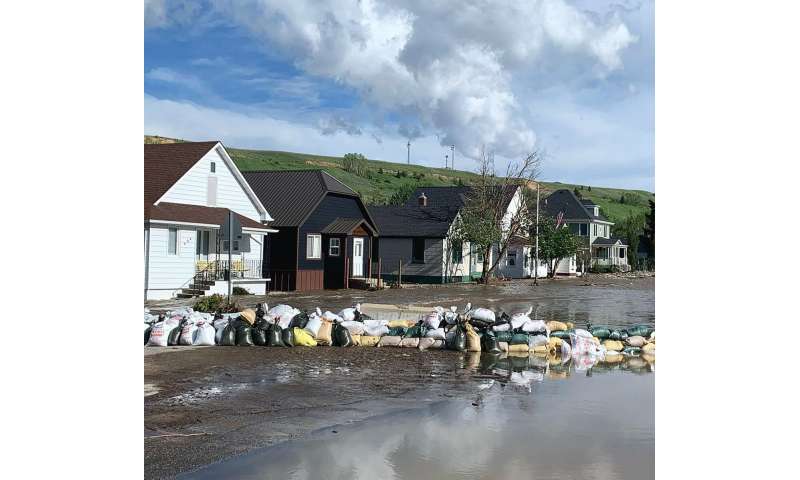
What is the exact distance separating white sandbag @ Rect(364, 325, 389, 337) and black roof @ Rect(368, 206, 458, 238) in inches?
870

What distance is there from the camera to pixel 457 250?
3509cm

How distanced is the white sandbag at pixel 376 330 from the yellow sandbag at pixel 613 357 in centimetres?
318

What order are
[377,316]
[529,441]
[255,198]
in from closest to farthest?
[529,441] → [377,316] → [255,198]

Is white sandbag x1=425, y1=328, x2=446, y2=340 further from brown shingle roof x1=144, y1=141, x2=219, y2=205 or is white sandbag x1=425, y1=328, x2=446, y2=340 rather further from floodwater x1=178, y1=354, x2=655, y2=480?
brown shingle roof x1=144, y1=141, x2=219, y2=205

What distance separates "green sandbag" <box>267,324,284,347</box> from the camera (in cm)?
1137

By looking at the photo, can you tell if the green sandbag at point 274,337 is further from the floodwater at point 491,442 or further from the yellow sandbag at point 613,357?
the yellow sandbag at point 613,357

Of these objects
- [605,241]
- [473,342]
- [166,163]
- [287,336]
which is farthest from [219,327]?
[605,241]

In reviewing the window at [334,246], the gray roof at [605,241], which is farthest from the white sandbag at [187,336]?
the gray roof at [605,241]
